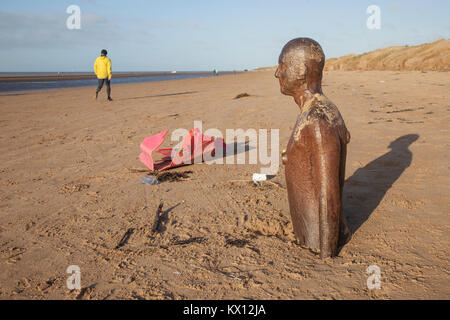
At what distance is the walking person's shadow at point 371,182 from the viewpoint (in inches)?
129

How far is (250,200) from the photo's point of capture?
12.2 feet

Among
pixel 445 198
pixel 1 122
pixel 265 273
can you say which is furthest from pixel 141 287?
pixel 1 122

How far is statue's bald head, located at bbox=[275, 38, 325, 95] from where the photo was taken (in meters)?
2.53

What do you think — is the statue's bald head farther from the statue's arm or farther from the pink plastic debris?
the pink plastic debris

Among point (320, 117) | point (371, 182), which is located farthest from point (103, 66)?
point (320, 117)

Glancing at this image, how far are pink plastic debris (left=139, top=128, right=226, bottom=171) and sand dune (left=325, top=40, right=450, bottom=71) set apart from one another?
18.7 metres

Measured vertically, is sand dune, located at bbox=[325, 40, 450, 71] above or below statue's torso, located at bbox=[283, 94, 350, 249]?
above

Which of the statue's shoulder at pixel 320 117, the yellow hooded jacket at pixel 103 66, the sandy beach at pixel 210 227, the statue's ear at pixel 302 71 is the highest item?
the yellow hooded jacket at pixel 103 66

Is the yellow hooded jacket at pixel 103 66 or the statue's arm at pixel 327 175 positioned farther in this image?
the yellow hooded jacket at pixel 103 66

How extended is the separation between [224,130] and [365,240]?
5026 millimetres

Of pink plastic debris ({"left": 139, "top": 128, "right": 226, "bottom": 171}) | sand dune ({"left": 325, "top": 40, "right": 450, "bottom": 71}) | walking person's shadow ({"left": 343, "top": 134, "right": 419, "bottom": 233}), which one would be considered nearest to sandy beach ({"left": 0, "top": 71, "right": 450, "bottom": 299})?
walking person's shadow ({"left": 343, "top": 134, "right": 419, "bottom": 233})

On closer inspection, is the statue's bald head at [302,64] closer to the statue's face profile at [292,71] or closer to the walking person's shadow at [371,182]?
the statue's face profile at [292,71]

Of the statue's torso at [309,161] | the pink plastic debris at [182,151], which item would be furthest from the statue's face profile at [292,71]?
the pink plastic debris at [182,151]

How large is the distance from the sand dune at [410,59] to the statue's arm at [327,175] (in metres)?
20.2
